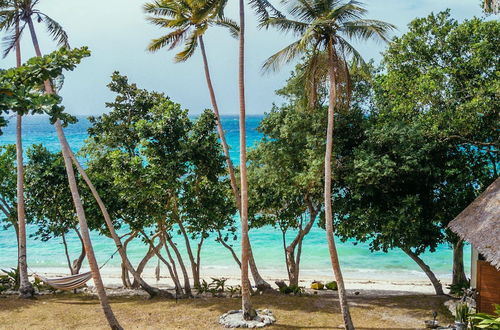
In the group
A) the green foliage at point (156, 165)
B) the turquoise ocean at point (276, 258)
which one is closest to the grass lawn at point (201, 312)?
the green foliage at point (156, 165)

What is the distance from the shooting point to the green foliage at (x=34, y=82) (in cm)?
428

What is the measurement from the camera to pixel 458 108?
34.3 feet

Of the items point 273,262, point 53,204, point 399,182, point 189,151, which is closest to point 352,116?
point 399,182

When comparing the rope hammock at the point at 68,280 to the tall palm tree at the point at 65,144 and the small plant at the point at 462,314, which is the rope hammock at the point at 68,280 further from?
the small plant at the point at 462,314

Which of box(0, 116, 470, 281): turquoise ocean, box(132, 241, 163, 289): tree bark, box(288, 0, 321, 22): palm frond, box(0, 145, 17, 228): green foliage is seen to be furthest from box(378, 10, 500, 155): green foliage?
box(0, 145, 17, 228): green foliage

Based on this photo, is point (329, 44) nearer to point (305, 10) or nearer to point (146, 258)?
point (305, 10)

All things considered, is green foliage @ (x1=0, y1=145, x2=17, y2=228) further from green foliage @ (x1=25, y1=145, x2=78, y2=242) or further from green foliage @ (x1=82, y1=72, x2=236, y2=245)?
green foliage @ (x1=82, y1=72, x2=236, y2=245)

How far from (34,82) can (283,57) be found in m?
5.60

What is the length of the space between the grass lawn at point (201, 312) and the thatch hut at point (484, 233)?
0.90 meters

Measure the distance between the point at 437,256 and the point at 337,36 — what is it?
49.4 ft

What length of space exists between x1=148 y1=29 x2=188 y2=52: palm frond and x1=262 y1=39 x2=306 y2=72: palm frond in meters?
2.33

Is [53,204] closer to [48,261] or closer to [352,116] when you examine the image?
[352,116]

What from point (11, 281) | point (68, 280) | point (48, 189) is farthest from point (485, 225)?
point (11, 281)

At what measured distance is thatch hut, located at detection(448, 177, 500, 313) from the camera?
857cm
